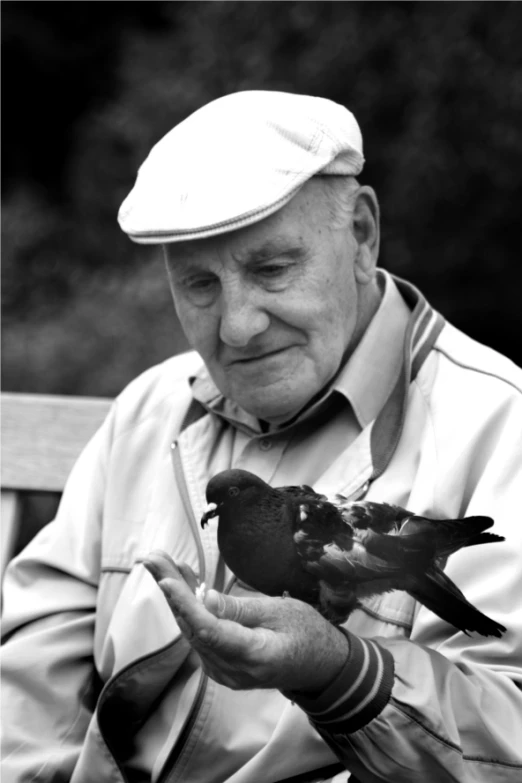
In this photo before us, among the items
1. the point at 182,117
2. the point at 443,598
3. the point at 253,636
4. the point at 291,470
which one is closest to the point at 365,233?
the point at 291,470

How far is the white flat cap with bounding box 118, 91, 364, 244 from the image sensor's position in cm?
185

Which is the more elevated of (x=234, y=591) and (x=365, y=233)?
(x=365, y=233)

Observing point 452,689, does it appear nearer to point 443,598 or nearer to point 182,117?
point 443,598

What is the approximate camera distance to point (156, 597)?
212cm

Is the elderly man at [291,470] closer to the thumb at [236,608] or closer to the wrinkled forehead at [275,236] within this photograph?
the wrinkled forehead at [275,236]

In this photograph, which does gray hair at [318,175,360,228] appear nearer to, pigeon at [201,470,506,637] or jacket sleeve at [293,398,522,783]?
jacket sleeve at [293,398,522,783]

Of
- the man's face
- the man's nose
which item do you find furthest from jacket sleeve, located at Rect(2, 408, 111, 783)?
the man's nose

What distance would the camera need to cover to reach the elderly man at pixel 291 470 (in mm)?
1647

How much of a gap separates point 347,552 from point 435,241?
2994mm

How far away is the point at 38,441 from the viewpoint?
2836mm

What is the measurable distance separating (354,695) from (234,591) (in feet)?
1.44

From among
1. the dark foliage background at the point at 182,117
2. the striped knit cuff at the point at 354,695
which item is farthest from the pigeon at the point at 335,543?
the dark foliage background at the point at 182,117

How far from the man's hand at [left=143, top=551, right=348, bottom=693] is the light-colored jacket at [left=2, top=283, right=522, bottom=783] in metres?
0.15

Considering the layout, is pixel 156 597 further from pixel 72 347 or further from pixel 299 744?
pixel 72 347
